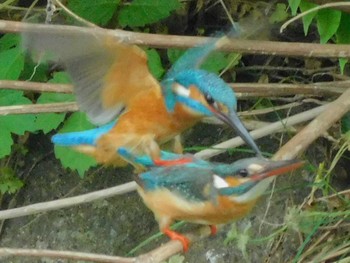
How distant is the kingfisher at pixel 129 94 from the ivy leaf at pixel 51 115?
576 mm

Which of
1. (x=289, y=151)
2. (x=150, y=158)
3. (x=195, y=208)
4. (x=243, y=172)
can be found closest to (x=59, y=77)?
(x=150, y=158)

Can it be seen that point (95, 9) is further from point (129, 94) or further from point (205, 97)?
point (205, 97)

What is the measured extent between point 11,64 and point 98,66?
928mm

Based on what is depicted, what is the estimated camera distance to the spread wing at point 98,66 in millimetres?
2002

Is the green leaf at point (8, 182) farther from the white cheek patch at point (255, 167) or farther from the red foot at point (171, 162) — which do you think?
the white cheek patch at point (255, 167)

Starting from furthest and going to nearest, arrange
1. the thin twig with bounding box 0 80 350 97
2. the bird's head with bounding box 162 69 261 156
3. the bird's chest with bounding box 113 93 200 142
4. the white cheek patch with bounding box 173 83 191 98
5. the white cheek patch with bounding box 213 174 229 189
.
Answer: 1. the thin twig with bounding box 0 80 350 97
2. the bird's chest with bounding box 113 93 200 142
3. the white cheek patch with bounding box 173 83 191 98
4. the bird's head with bounding box 162 69 261 156
5. the white cheek patch with bounding box 213 174 229 189

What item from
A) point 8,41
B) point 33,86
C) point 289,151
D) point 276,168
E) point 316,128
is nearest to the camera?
point 276,168

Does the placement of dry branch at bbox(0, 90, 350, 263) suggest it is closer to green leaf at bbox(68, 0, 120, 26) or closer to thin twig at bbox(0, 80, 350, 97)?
thin twig at bbox(0, 80, 350, 97)

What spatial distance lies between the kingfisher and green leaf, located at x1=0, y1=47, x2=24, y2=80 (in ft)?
2.39

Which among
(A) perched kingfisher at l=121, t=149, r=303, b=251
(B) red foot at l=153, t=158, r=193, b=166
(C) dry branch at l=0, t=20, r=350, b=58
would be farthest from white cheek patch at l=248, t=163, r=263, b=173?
(C) dry branch at l=0, t=20, r=350, b=58

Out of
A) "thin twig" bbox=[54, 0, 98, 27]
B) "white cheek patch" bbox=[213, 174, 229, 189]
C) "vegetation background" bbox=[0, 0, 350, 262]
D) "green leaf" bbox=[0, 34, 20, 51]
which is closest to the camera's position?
"white cheek patch" bbox=[213, 174, 229, 189]

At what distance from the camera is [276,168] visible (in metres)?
1.77

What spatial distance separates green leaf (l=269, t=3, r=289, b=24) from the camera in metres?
2.93

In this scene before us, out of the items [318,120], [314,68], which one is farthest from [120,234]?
[318,120]
